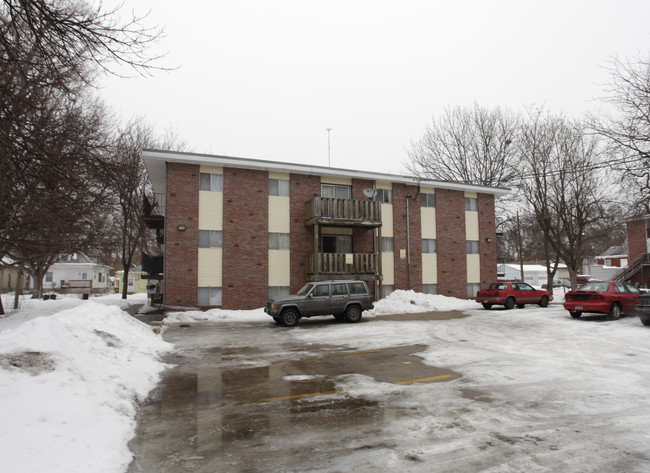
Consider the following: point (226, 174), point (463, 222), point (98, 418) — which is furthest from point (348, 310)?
point (463, 222)

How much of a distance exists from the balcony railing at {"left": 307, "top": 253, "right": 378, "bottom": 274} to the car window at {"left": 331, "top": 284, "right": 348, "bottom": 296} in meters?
5.20

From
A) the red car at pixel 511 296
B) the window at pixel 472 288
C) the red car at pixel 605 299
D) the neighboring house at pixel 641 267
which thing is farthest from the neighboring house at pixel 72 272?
the neighboring house at pixel 641 267

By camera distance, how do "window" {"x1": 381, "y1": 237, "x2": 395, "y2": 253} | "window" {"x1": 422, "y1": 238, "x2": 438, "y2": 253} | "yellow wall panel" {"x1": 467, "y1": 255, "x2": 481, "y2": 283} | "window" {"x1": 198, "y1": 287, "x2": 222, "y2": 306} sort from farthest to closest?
"yellow wall panel" {"x1": 467, "y1": 255, "x2": 481, "y2": 283}, "window" {"x1": 422, "y1": 238, "x2": 438, "y2": 253}, "window" {"x1": 381, "y1": 237, "x2": 395, "y2": 253}, "window" {"x1": 198, "y1": 287, "x2": 222, "y2": 306}

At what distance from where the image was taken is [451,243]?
90.9 ft

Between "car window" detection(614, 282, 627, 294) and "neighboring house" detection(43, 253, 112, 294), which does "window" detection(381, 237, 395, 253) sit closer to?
"car window" detection(614, 282, 627, 294)

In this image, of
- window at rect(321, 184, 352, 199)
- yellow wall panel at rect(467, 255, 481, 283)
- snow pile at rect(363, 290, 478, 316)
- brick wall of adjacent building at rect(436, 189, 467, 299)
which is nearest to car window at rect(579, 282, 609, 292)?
snow pile at rect(363, 290, 478, 316)

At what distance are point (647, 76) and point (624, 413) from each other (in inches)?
519

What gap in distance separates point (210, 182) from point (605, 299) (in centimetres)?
1850

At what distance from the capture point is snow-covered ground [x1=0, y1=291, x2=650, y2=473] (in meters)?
4.07

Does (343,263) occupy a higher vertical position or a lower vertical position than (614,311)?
higher

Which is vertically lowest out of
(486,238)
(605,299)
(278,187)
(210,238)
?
(605,299)

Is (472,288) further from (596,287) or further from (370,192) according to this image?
(596,287)

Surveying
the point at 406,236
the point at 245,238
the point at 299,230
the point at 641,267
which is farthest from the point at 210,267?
the point at 641,267

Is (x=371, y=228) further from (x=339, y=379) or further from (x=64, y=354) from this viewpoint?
(x=64, y=354)
